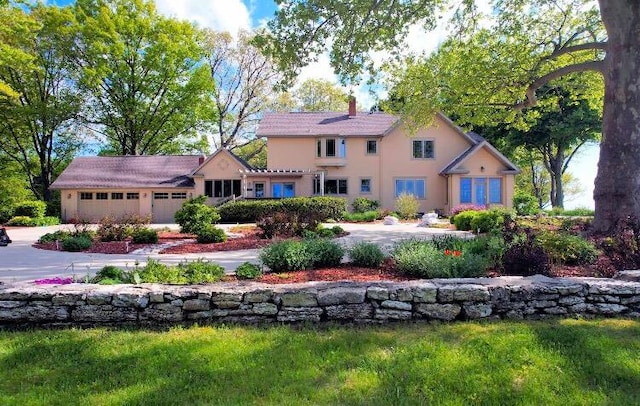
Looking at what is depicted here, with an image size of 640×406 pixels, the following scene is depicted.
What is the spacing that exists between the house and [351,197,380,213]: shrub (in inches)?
49.9

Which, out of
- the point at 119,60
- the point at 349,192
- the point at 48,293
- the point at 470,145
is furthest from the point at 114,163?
the point at 48,293

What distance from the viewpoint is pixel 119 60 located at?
30.5 m

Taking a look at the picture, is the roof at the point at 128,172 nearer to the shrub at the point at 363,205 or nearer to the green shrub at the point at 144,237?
the shrub at the point at 363,205

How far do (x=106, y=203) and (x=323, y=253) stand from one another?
23.9m

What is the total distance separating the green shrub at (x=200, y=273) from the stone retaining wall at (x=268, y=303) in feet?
2.82

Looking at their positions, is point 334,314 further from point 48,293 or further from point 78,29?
point 78,29

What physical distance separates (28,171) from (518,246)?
36.6 m

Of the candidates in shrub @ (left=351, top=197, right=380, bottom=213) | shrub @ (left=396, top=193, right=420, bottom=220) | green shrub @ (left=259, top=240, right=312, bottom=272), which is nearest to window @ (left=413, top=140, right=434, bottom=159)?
shrub @ (left=351, top=197, right=380, bottom=213)

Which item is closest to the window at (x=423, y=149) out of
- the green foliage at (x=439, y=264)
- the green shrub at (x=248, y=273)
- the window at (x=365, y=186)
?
the window at (x=365, y=186)

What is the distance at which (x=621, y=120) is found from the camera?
928 centimetres

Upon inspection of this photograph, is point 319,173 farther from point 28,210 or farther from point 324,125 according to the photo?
point 28,210

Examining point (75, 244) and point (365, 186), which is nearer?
point (75, 244)

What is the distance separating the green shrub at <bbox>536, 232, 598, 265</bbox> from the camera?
665cm

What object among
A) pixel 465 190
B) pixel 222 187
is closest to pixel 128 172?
pixel 222 187
